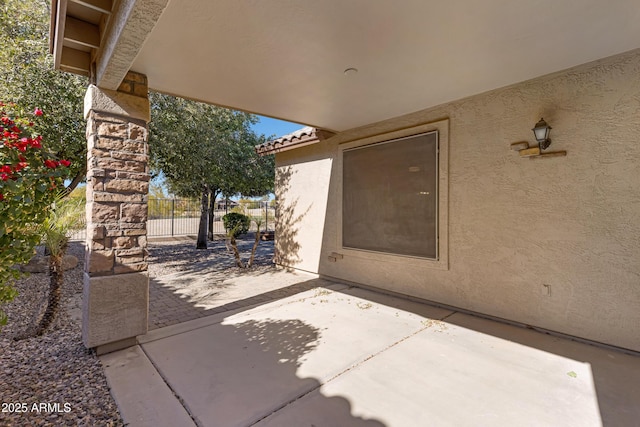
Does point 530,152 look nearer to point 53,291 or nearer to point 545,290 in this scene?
point 545,290

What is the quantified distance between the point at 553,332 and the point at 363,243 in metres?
3.39

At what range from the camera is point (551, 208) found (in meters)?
3.90

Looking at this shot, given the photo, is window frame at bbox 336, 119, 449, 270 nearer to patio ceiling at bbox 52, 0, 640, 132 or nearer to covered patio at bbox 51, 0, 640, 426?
covered patio at bbox 51, 0, 640, 426

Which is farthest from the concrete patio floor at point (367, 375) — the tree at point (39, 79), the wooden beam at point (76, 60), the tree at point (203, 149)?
the tree at point (203, 149)

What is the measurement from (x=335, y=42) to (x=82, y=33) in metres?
2.82

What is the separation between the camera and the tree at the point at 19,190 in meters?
2.24

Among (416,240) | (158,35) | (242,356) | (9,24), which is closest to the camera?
(158,35)

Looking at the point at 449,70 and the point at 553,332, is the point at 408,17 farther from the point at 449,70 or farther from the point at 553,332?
the point at 553,332

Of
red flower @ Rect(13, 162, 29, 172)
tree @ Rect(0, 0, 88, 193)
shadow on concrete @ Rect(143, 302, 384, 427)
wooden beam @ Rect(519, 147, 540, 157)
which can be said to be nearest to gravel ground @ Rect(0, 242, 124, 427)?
shadow on concrete @ Rect(143, 302, 384, 427)

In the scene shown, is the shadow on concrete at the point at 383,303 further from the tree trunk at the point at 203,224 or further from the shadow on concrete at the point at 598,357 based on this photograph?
the tree trunk at the point at 203,224

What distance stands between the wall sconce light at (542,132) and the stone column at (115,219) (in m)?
5.22

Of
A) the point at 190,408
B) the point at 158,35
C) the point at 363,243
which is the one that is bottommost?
the point at 190,408

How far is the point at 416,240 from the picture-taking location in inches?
209

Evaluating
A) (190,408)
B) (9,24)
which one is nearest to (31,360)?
(190,408)
